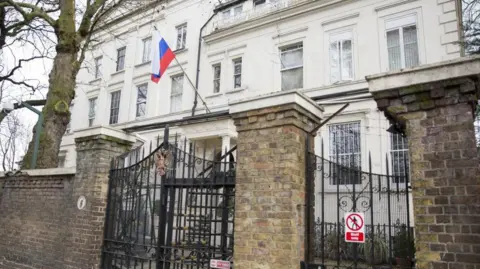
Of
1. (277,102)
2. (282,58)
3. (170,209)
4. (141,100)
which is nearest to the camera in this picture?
(277,102)

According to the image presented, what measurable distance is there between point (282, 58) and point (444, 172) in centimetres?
1158

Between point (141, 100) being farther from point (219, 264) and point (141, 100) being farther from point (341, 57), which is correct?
point (219, 264)

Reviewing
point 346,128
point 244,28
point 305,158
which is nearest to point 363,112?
point 346,128

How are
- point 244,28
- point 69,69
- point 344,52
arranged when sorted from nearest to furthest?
1. point 69,69
2. point 344,52
3. point 244,28

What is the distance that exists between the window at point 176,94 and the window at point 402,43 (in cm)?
882

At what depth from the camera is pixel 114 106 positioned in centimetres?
1989

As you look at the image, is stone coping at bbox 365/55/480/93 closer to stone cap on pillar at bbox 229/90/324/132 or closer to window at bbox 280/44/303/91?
stone cap on pillar at bbox 229/90/324/132

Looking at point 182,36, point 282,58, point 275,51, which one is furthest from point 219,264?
point 182,36

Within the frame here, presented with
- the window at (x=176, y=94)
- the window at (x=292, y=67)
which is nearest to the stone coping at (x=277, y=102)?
the window at (x=292, y=67)

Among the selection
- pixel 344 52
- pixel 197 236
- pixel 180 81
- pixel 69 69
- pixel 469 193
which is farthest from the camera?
pixel 180 81

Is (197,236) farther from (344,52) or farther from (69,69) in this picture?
(344,52)

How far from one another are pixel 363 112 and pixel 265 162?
28.5 feet

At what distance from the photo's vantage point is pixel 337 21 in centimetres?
1312

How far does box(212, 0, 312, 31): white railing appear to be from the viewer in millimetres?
14538
